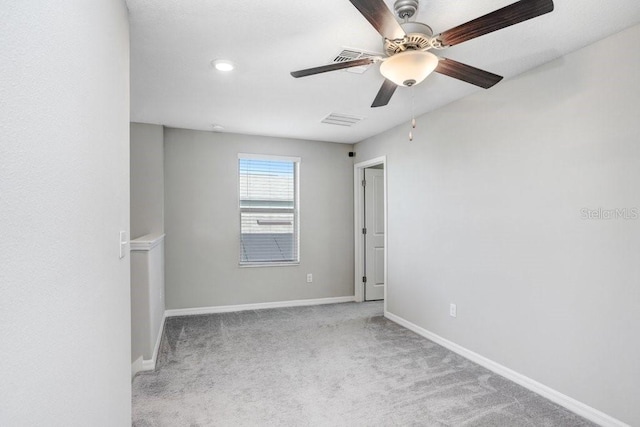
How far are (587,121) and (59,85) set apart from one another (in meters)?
2.88

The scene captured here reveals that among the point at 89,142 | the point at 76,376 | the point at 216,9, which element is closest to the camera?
the point at 76,376

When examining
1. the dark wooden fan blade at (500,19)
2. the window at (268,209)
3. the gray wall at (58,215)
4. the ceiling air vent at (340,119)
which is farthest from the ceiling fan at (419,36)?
the window at (268,209)

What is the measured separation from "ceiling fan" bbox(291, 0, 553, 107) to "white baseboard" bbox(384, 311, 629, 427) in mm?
2226

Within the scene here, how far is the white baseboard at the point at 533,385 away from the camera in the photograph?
85.7 inches

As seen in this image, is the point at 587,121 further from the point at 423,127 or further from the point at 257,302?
the point at 257,302

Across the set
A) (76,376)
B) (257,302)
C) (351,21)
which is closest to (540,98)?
(351,21)

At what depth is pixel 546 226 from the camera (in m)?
2.54

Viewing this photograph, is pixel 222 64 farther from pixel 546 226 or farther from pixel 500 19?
pixel 546 226

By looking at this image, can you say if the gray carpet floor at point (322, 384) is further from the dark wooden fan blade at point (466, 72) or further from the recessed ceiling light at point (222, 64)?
the recessed ceiling light at point (222, 64)

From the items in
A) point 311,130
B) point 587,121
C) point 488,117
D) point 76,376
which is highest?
point 311,130

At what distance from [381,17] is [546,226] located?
202cm

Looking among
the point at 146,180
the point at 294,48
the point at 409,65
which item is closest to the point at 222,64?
the point at 294,48

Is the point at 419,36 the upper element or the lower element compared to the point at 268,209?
upper

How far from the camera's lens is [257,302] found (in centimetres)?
486
